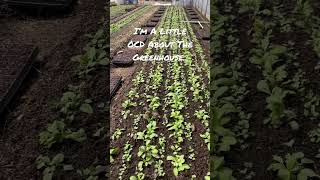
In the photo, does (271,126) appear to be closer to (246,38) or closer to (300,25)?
(246,38)

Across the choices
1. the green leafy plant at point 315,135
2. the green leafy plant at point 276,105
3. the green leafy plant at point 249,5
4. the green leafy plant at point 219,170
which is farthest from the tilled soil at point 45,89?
the green leafy plant at point 249,5

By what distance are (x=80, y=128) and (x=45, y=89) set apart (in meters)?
1.31

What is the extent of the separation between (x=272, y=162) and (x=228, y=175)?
69cm

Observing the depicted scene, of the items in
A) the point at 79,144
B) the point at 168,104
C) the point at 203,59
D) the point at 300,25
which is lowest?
the point at 79,144

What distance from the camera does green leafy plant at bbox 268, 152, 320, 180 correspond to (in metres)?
4.30

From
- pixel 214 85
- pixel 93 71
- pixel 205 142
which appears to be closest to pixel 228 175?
pixel 205 142

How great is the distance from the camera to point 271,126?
5.19 meters

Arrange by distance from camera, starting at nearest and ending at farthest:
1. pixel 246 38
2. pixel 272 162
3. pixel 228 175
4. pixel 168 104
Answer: pixel 228 175 < pixel 272 162 < pixel 168 104 < pixel 246 38

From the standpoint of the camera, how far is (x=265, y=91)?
225 inches

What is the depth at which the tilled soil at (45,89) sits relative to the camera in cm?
492

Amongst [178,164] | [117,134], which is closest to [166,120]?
[117,134]

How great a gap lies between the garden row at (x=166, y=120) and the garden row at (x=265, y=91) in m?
0.21

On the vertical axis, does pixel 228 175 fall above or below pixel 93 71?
below

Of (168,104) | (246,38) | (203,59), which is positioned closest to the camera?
(168,104)
